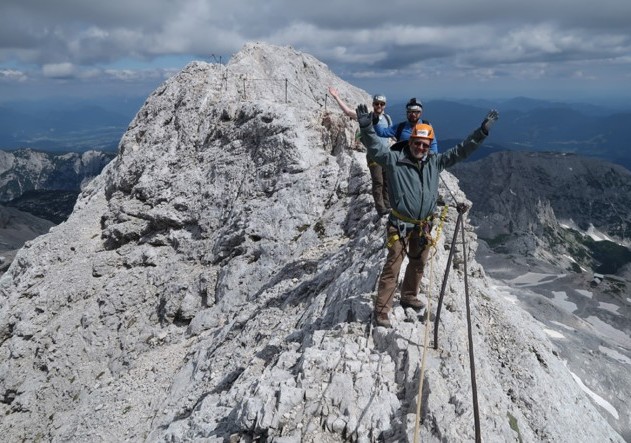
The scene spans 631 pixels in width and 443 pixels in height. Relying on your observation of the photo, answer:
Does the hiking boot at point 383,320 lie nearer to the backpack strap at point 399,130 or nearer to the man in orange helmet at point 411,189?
the man in orange helmet at point 411,189

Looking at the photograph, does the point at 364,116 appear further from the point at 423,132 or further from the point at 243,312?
the point at 243,312

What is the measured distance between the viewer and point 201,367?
56.3 ft

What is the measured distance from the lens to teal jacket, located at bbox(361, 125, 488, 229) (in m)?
9.98

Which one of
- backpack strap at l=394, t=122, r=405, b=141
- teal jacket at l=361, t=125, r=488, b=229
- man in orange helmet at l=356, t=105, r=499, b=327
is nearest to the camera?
man in orange helmet at l=356, t=105, r=499, b=327

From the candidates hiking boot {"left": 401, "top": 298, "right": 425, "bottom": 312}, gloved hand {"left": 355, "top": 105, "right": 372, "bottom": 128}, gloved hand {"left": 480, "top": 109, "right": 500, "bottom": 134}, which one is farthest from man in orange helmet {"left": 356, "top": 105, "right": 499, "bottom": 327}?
hiking boot {"left": 401, "top": 298, "right": 425, "bottom": 312}

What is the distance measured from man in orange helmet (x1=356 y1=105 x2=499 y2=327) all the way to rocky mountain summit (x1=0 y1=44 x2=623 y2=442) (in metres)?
1.17

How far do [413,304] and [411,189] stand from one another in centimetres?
295

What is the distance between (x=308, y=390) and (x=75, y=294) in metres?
23.1

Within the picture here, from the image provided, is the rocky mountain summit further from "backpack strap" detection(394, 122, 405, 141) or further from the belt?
"backpack strap" detection(394, 122, 405, 141)

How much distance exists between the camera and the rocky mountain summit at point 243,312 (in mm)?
9203

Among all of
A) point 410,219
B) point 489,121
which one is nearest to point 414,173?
point 410,219

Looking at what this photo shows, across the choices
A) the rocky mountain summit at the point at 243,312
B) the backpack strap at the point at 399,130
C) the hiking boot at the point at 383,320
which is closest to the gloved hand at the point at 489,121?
the backpack strap at the point at 399,130

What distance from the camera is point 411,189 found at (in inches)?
400

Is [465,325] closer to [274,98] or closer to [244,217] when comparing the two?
[244,217]
